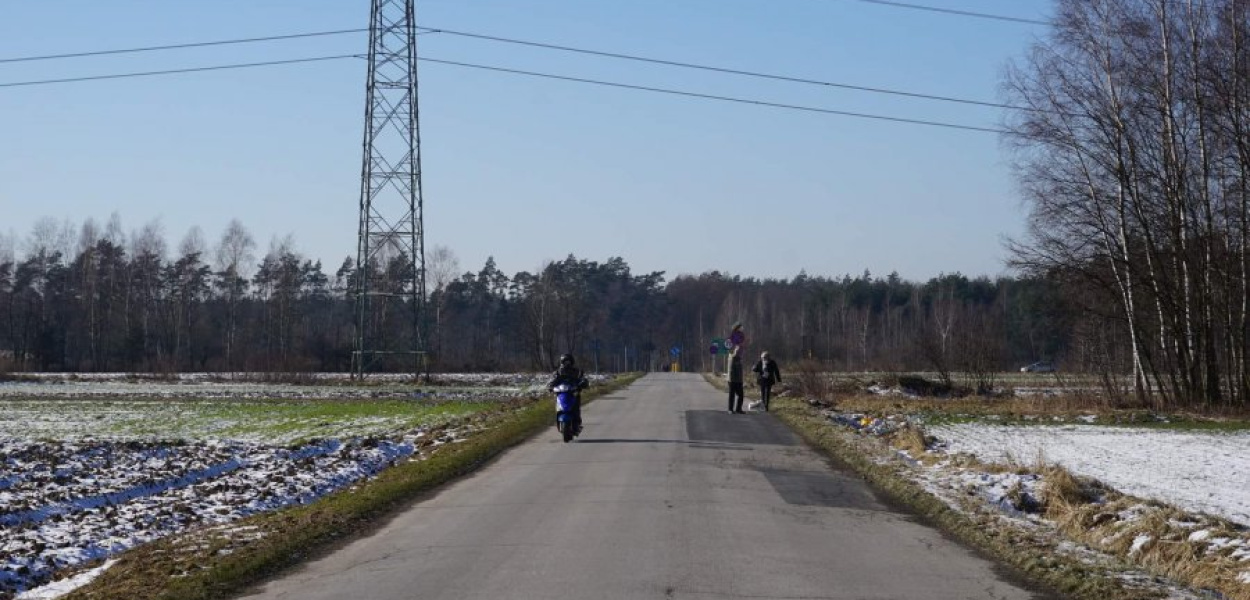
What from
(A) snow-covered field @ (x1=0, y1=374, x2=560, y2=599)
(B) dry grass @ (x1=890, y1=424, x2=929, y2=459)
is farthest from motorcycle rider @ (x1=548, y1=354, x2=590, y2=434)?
(B) dry grass @ (x1=890, y1=424, x2=929, y2=459)

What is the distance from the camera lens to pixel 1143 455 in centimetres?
2031

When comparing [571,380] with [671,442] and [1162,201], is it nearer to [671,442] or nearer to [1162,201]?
[671,442]

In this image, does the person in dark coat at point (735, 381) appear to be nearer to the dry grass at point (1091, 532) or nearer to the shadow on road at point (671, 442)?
the shadow on road at point (671, 442)

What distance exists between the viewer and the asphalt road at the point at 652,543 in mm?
8445

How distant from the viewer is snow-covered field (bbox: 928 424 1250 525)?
14438 millimetres

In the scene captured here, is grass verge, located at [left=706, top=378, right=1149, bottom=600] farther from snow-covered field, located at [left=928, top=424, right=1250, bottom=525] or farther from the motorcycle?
the motorcycle

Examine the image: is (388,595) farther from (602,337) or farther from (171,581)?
(602,337)

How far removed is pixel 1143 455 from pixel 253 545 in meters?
15.8

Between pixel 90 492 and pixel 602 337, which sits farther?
pixel 602 337

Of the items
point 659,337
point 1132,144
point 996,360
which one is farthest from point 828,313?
point 1132,144

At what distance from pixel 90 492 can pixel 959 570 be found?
40.6ft

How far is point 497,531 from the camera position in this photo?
11031mm

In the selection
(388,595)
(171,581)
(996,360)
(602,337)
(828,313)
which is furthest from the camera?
(602,337)

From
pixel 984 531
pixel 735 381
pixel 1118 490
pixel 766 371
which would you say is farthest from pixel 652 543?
pixel 766 371
